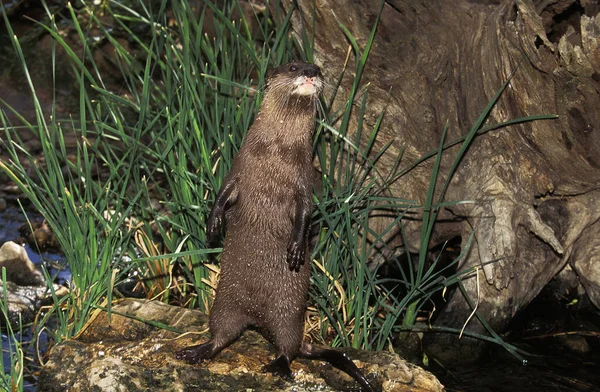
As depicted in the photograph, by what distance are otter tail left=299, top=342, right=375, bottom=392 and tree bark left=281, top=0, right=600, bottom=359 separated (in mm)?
948

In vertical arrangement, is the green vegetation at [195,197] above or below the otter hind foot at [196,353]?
above

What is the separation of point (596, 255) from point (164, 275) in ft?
7.51

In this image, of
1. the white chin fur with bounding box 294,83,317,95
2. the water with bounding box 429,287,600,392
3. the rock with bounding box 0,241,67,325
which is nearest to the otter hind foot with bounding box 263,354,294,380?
the water with bounding box 429,287,600,392

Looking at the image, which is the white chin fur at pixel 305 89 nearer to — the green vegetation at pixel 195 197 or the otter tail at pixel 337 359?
the green vegetation at pixel 195 197

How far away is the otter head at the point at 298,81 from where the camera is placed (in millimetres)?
3486

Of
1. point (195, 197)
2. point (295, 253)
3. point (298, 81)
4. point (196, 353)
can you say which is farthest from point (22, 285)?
point (298, 81)

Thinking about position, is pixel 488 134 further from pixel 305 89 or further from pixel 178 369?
pixel 178 369

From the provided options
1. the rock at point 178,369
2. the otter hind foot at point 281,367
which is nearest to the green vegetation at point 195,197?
the rock at point 178,369

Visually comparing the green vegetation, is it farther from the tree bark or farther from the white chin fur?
the white chin fur

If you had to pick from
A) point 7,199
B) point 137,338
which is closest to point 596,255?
point 137,338

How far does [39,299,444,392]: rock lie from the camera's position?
341 centimetres

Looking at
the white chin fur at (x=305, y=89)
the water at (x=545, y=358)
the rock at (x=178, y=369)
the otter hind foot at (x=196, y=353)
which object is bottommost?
the water at (x=545, y=358)

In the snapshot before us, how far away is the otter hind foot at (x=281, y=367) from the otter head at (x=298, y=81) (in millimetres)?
1085

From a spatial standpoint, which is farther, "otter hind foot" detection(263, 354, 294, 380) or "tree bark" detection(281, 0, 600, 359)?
"tree bark" detection(281, 0, 600, 359)
